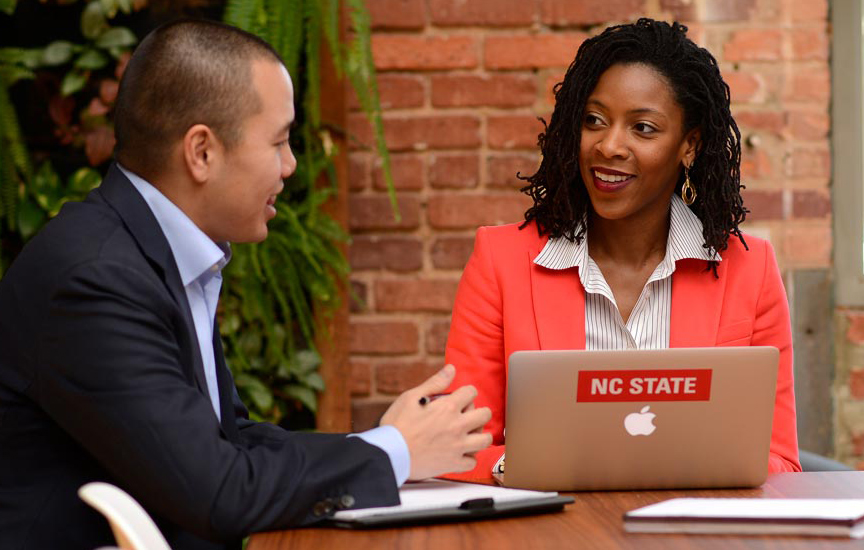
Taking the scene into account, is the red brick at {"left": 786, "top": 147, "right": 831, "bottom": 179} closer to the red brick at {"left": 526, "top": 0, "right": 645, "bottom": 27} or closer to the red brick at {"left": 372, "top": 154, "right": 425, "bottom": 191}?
the red brick at {"left": 526, "top": 0, "right": 645, "bottom": 27}

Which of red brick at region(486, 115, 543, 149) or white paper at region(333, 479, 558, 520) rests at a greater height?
red brick at region(486, 115, 543, 149)

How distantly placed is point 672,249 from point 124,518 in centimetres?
134

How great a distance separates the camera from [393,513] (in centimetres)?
123

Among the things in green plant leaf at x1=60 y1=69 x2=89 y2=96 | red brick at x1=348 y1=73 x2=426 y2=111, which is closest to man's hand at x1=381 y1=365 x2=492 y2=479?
red brick at x1=348 y1=73 x2=426 y2=111

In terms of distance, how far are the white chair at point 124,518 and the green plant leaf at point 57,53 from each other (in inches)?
69.4

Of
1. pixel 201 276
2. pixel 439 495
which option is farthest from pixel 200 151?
pixel 439 495

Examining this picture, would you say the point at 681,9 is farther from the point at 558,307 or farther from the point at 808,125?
the point at 558,307

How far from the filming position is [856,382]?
8.57 ft

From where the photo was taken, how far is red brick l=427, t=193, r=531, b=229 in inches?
100

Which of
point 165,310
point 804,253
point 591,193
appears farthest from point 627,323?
point 165,310

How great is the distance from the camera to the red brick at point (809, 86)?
2576 millimetres

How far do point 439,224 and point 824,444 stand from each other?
43.9 inches

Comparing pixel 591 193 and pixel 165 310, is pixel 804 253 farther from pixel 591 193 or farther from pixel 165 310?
pixel 165 310

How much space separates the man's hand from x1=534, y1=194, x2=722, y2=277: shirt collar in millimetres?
641
